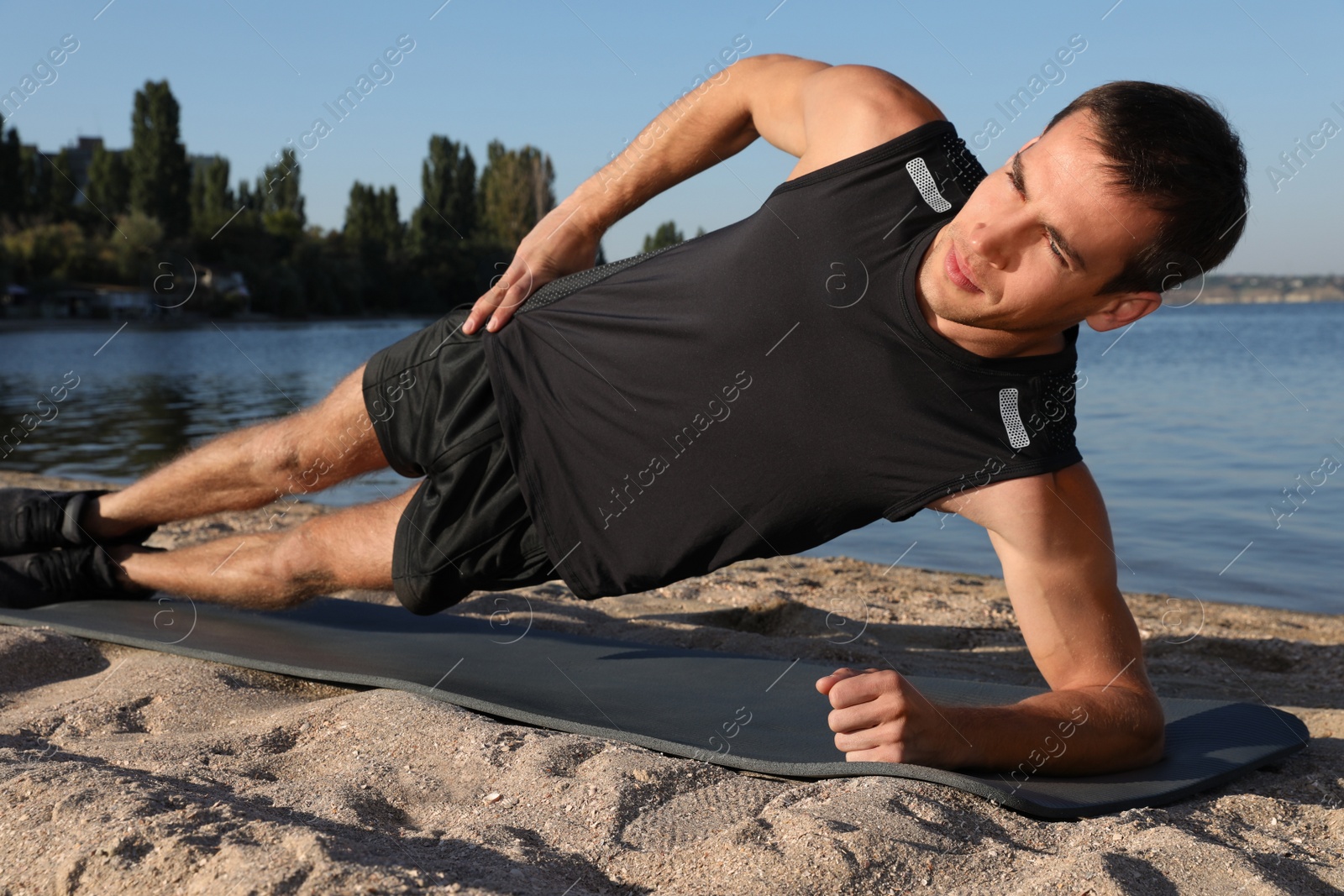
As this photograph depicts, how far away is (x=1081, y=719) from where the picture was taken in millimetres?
2066

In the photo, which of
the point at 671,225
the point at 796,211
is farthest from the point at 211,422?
the point at 671,225

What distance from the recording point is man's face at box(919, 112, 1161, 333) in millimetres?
1836

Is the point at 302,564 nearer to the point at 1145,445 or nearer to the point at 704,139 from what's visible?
the point at 704,139

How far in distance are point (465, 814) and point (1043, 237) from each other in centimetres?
148

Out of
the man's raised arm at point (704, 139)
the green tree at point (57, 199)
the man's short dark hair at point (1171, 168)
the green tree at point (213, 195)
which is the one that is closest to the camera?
the man's short dark hair at point (1171, 168)

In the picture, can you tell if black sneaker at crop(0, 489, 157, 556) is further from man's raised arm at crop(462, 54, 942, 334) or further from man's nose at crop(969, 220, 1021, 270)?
man's nose at crop(969, 220, 1021, 270)

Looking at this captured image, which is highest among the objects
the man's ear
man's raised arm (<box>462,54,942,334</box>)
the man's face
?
man's raised arm (<box>462,54,942,334</box>)

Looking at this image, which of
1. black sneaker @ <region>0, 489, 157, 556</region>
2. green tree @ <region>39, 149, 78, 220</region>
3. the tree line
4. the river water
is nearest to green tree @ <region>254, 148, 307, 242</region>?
the tree line

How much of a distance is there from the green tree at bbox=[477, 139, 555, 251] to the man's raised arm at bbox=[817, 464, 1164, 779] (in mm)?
32597

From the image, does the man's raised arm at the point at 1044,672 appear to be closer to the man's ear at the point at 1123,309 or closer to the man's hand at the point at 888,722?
the man's hand at the point at 888,722

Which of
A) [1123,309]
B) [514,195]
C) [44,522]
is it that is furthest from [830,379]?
[514,195]

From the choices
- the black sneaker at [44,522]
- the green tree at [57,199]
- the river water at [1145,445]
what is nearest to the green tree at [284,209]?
the green tree at [57,199]

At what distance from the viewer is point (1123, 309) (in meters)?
1.99

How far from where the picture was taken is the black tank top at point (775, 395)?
2.02m
